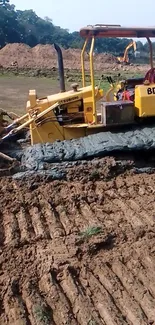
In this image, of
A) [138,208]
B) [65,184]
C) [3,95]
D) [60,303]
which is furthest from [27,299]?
[3,95]

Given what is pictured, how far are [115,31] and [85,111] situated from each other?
5.13ft

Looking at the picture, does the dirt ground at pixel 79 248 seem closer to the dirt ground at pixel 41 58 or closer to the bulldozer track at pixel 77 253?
the bulldozer track at pixel 77 253

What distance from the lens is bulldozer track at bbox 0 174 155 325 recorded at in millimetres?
4340

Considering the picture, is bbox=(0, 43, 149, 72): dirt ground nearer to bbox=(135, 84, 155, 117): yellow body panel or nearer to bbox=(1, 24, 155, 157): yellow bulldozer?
bbox=(1, 24, 155, 157): yellow bulldozer

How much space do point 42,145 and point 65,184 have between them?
116 cm

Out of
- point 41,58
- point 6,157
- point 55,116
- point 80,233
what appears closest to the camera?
point 80,233

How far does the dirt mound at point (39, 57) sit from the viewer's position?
39312 mm

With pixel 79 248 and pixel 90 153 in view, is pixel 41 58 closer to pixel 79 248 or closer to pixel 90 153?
pixel 90 153

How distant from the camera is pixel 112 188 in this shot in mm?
7102

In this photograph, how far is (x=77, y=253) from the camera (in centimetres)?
523

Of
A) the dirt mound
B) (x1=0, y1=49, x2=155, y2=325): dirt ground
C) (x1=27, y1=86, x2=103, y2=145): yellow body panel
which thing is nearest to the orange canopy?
(x1=27, y1=86, x2=103, y2=145): yellow body panel

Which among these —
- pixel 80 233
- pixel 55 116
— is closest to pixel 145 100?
pixel 55 116

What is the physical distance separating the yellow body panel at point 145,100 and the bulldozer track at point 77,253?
136 cm

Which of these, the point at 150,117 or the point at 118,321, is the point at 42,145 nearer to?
the point at 150,117
